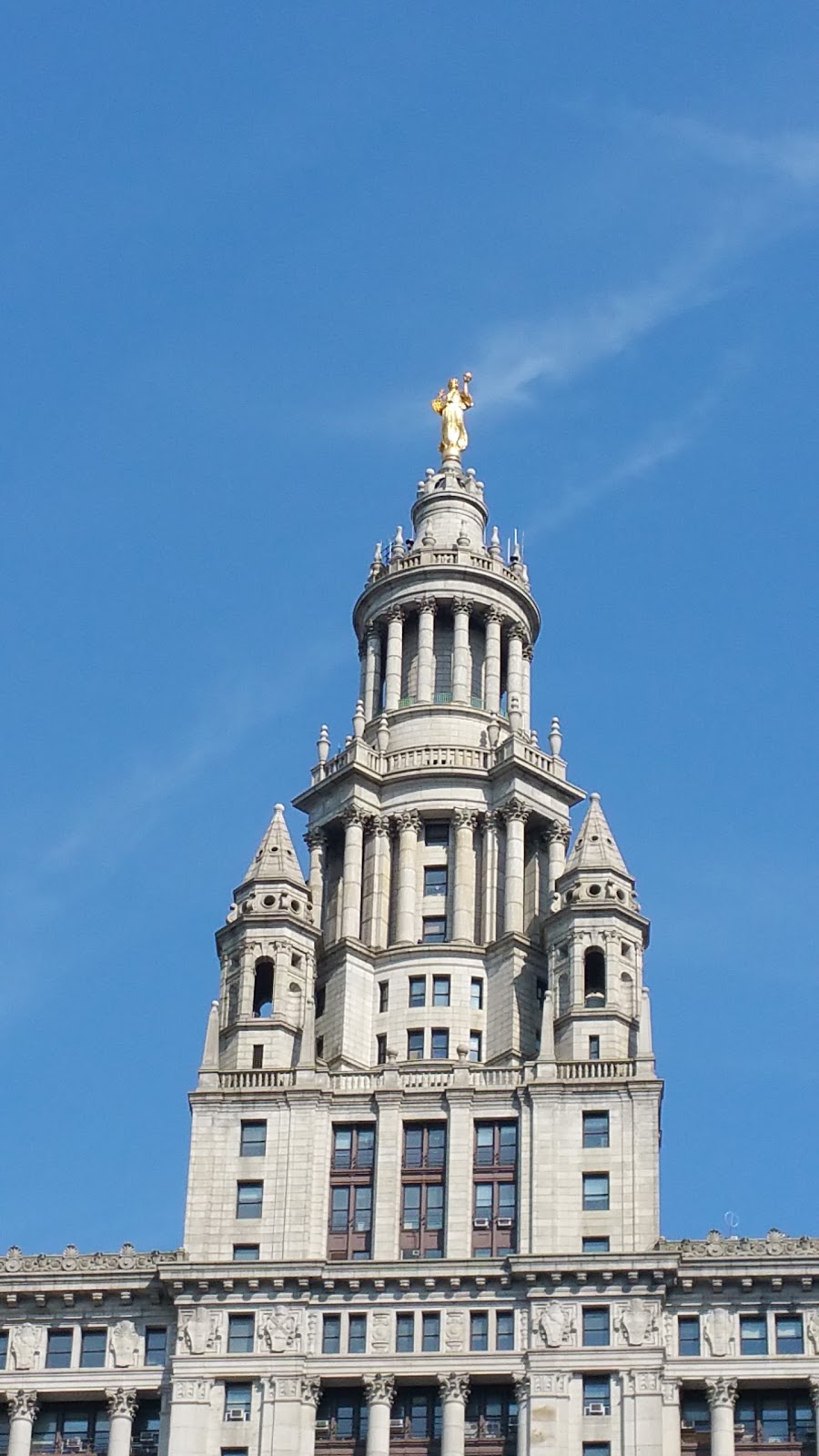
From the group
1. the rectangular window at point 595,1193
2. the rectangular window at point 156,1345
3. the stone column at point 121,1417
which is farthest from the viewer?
the rectangular window at point 156,1345

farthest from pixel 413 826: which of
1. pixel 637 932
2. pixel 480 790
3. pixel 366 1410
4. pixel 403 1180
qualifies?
pixel 366 1410

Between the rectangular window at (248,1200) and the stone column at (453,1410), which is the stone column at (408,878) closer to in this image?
the rectangular window at (248,1200)

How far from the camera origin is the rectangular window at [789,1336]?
129750 millimetres

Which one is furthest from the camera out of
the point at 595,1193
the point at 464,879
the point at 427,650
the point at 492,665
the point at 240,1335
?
the point at 492,665

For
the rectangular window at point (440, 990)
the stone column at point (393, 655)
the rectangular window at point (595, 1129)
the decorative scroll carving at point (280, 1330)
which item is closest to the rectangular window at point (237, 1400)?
the decorative scroll carving at point (280, 1330)

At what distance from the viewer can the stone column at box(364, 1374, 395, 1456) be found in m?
128

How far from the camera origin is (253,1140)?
135750 millimetres

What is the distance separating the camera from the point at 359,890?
150 metres

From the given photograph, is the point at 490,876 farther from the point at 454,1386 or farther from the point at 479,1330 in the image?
the point at 454,1386

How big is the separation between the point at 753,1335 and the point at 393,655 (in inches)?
1740

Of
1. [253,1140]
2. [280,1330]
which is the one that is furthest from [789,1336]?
[253,1140]

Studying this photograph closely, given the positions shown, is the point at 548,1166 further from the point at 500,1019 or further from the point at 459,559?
the point at 459,559

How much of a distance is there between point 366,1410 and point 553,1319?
331 inches

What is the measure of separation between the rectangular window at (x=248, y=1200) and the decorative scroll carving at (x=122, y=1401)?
8500mm
